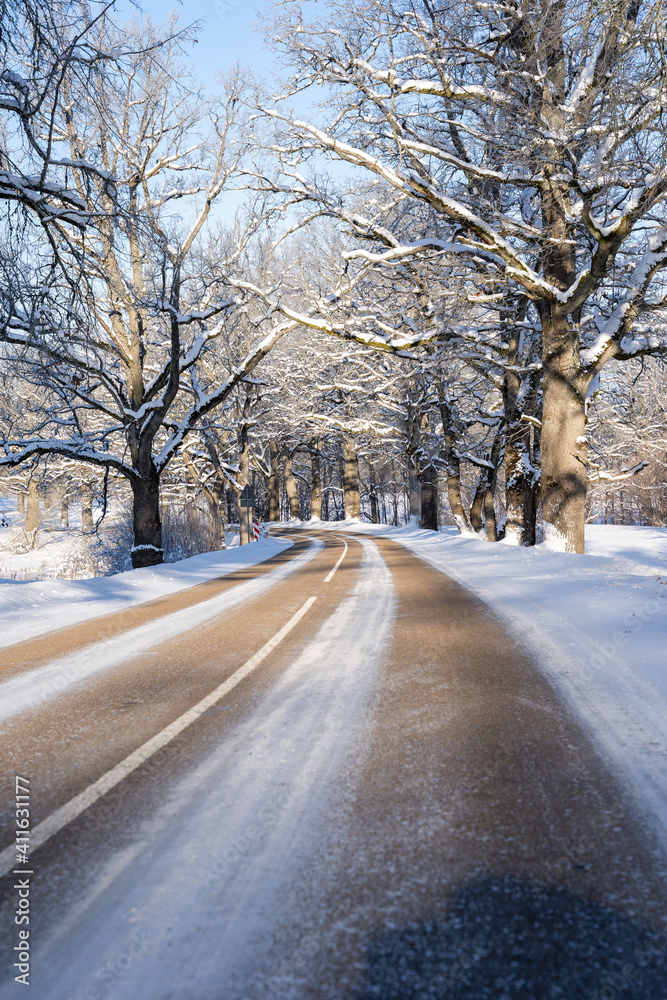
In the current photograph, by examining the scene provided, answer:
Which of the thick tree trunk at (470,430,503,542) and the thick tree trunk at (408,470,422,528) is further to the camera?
the thick tree trunk at (408,470,422,528)

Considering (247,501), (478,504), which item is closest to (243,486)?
(247,501)

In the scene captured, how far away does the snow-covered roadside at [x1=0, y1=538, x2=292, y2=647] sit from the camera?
748 cm

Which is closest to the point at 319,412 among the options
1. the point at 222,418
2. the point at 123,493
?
the point at 222,418

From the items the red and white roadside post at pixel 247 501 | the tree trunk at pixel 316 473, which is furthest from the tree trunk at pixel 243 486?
the tree trunk at pixel 316 473

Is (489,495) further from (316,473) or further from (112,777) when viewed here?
(112,777)

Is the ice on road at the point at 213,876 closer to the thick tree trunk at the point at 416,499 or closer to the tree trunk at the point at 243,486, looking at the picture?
the tree trunk at the point at 243,486

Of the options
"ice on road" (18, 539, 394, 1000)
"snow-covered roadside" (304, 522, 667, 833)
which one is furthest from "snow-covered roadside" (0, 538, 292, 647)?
"snow-covered roadside" (304, 522, 667, 833)

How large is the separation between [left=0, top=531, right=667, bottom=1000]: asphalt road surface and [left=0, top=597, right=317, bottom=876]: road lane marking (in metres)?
0.01

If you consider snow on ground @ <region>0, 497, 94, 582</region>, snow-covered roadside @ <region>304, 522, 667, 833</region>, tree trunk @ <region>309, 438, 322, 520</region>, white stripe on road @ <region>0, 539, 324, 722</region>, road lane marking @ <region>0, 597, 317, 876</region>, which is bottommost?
snow on ground @ <region>0, 497, 94, 582</region>

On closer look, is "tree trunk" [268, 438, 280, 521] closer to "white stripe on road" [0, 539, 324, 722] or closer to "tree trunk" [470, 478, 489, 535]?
"tree trunk" [470, 478, 489, 535]

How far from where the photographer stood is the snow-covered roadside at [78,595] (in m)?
7.48

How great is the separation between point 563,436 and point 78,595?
9365 millimetres

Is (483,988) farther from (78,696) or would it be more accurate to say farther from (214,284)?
(214,284)

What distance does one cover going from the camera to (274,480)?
44438 mm
